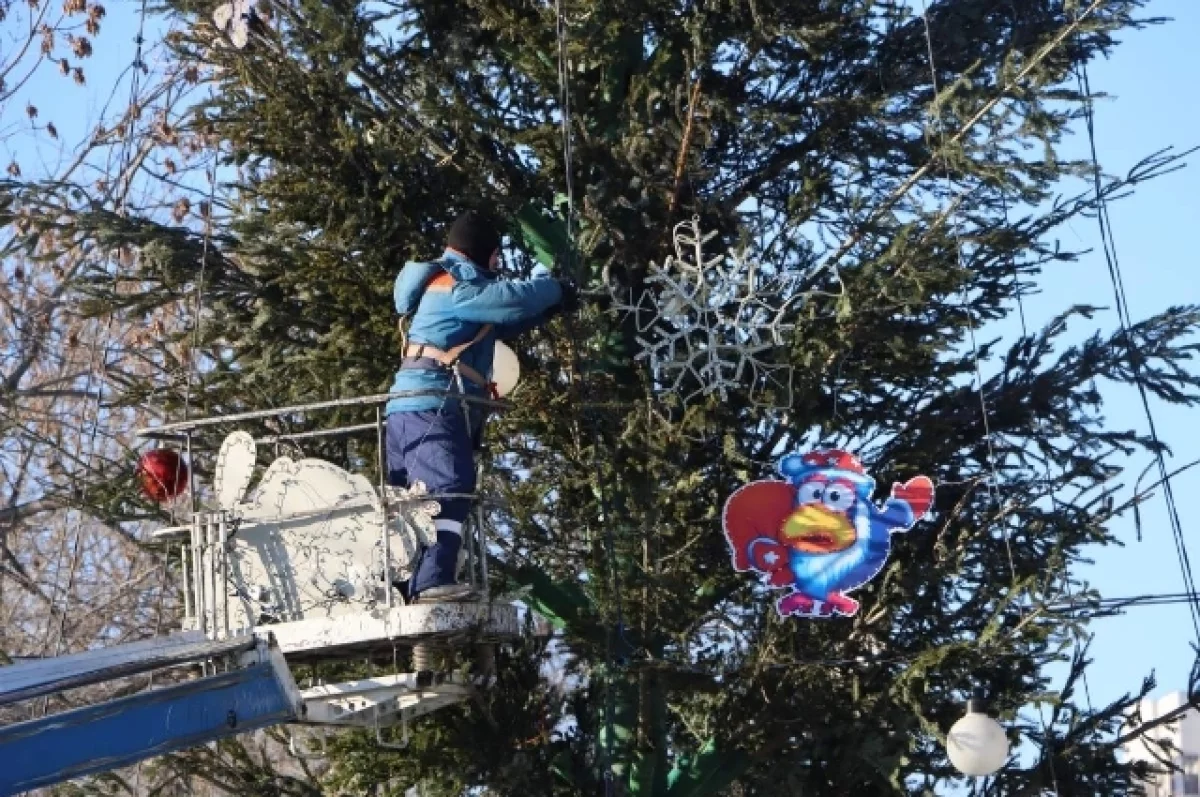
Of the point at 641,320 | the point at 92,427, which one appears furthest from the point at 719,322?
the point at 92,427

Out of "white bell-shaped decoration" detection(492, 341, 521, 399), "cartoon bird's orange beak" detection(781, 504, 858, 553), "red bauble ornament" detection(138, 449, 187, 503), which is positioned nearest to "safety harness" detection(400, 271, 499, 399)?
"white bell-shaped decoration" detection(492, 341, 521, 399)

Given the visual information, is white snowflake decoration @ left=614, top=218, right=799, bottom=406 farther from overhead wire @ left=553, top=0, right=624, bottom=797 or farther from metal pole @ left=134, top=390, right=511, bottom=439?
metal pole @ left=134, top=390, right=511, bottom=439

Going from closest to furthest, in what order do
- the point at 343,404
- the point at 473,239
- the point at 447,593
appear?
the point at 447,593
the point at 343,404
the point at 473,239

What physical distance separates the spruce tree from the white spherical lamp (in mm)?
978

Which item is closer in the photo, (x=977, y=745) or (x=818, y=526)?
(x=977, y=745)

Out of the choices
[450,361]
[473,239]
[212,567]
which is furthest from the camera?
[473,239]

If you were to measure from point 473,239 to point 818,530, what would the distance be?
237 cm

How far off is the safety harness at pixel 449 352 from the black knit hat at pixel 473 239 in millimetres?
257

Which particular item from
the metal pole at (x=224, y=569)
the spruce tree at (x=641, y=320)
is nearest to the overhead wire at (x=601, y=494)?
the spruce tree at (x=641, y=320)

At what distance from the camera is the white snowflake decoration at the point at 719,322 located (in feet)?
37.4

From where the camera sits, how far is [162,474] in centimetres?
1100

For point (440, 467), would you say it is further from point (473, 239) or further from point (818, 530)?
point (818, 530)

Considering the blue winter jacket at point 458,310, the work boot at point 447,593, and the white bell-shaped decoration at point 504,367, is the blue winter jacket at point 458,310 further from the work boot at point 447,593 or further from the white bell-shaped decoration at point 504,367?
the work boot at point 447,593

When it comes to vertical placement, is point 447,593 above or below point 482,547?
below
